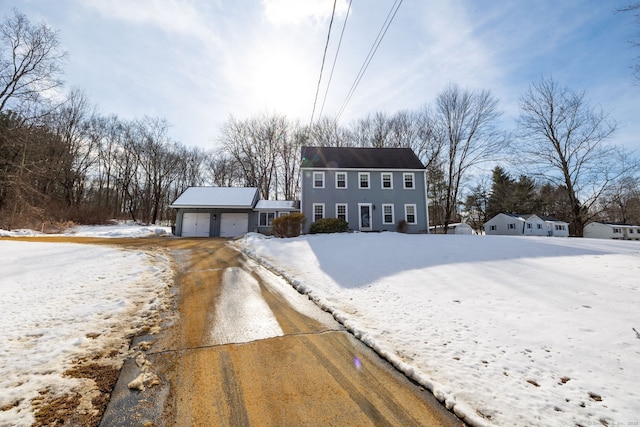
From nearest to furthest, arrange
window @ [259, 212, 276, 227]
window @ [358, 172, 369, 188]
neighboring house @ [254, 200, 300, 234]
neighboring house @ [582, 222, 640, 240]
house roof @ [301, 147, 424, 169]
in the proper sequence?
window @ [358, 172, 369, 188], house roof @ [301, 147, 424, 169], neighboring house @ [254, 200, 300, 234], window @ [259, 212, 276, 227], neighboring house @ [582, 222, 640, 240]

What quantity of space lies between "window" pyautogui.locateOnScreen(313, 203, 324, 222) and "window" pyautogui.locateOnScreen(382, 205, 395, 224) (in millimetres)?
4709

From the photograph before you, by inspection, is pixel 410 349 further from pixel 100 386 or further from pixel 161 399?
pixel 100 386

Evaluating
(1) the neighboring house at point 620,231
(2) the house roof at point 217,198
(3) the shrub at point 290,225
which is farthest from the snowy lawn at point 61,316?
(1) the neighboring house at point 620,231

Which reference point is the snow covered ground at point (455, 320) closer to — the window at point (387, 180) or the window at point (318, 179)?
the window at point (318, 179)

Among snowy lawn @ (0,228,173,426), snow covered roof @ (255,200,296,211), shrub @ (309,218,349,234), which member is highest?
snow covered roof @ (255,200,296,211)

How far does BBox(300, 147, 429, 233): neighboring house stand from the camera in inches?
751

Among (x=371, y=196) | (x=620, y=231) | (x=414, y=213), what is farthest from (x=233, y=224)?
(x=620, y=231)

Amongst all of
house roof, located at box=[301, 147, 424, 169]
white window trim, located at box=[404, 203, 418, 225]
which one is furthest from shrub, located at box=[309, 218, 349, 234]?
white window trim, located at box=[404, 203, 418, 225]

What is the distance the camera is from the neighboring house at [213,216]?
20781 millimetres

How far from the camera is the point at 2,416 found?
5.87 ft

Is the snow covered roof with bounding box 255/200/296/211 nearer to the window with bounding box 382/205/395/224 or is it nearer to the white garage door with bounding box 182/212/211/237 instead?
the white garage door with bounding box 182/212/211/237

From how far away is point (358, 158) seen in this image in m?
20.8

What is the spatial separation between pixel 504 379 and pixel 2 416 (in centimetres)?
396

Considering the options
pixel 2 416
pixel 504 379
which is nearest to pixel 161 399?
pixel 2 416
